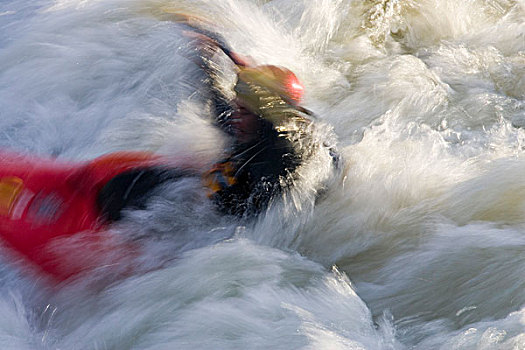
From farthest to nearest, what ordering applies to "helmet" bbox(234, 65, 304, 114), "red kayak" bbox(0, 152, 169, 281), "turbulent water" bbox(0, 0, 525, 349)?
"helmet" bbox(234, 65, 304, 114)
"red kayak" bbox(0, 152, 169, 281)
"turbulent water" bbox(0, 0, 525, 349)

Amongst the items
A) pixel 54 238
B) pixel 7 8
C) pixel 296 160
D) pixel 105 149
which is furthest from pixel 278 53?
pixel 54 238

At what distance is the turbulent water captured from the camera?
1.87m

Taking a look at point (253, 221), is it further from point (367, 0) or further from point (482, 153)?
point (367, 0)

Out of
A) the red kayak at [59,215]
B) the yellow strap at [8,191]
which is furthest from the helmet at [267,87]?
the yellow strap at [8,191]

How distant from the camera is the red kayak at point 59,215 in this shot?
2031 mm

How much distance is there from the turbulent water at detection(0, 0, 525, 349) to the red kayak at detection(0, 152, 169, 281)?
0.07m

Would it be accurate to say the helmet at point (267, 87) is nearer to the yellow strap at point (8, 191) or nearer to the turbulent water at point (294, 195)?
the turbulent water at point (294, 195)

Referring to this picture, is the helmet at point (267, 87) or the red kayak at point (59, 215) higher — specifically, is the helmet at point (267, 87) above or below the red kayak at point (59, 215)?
above

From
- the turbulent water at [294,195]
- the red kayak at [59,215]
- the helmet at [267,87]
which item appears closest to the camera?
the turbulent water at [294,195]

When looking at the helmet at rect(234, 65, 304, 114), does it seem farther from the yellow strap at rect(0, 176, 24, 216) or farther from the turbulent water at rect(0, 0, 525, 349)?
the yellow strap at rect(0, 176, 24, 216)

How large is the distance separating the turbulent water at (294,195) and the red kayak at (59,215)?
7cm

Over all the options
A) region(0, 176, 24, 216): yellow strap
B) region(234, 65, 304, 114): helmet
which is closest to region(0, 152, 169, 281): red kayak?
region(0, 176, 24, 216): yellow strap

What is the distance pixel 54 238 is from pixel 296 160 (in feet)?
2.99

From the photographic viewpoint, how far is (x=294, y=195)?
2.30 metres
